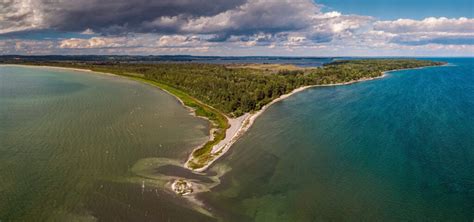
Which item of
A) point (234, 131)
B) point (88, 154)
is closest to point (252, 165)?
point (234, 131)

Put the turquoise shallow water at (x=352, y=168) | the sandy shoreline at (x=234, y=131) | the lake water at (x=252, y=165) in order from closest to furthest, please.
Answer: the lake water at (x=252, y=165), the turquoise shallow water at (x=352, y=168), the sandy shoreline at (x=234, y=131)

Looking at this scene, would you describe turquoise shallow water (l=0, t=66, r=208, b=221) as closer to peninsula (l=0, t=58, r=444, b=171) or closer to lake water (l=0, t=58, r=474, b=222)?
lake water (l=0, t=58, r=474, b=222)

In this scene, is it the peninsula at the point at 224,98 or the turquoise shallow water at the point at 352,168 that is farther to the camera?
the peninsula at the point at 224,98

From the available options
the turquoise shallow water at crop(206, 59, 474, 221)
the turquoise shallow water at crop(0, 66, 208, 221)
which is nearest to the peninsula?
the turquoise shallow water at crop(206, 59, 474, 221)

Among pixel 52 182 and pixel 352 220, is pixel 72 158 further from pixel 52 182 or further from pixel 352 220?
pixel 352 220

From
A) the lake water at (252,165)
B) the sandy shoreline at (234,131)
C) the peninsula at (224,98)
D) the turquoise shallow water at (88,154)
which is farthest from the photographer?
the peninsula at (224,98)

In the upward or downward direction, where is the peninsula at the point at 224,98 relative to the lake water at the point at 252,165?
upward

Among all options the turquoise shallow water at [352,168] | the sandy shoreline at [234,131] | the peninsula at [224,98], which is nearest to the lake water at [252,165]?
the turquoise shallow water at [352,168]

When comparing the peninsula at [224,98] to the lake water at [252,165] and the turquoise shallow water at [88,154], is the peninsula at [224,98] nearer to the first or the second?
the lake water at [252,165]
